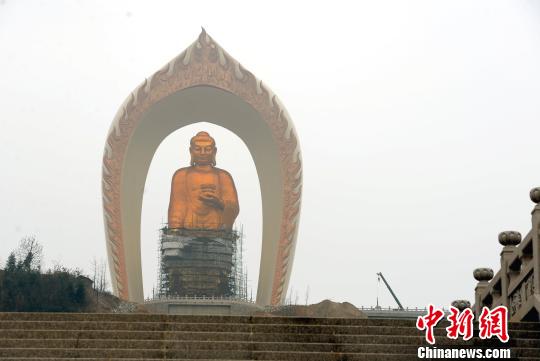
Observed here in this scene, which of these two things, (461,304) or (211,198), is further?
(211,198)

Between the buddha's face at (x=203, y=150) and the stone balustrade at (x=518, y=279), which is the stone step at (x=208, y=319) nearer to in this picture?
the stone balustrade at (x=518, y=279)

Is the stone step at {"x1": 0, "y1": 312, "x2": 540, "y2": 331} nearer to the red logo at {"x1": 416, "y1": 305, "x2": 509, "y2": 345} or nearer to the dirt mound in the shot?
the red logo at {"x1": 416, "y1": 305, "x2": 509, "y2": 345}

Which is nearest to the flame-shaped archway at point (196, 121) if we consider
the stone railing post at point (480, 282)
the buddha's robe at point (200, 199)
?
the buddha's robe at point (200, 199)

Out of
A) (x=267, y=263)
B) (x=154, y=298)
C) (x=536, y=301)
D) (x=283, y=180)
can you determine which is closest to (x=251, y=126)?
(x=283, y=180)

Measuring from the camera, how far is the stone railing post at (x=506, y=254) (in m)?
10.6

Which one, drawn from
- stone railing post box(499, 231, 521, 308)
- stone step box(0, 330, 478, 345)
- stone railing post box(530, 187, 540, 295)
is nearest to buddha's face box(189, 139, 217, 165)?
stone railing post box(499, 231, 521, 308)

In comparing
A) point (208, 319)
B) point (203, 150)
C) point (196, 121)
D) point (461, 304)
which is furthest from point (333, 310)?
point (208, 319)

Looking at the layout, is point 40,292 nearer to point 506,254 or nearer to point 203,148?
point 203,148

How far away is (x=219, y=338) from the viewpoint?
29.1 feet

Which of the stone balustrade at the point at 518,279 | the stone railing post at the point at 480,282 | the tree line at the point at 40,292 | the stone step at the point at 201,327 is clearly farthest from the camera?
the tree line at the point at 40,292

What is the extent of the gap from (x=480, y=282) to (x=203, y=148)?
25.7 meters

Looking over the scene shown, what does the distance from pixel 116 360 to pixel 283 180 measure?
26.7 meters

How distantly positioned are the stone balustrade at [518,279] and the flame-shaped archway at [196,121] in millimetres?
23014

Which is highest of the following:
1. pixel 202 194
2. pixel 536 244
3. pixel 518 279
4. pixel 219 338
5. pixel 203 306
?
pixel 202 194
